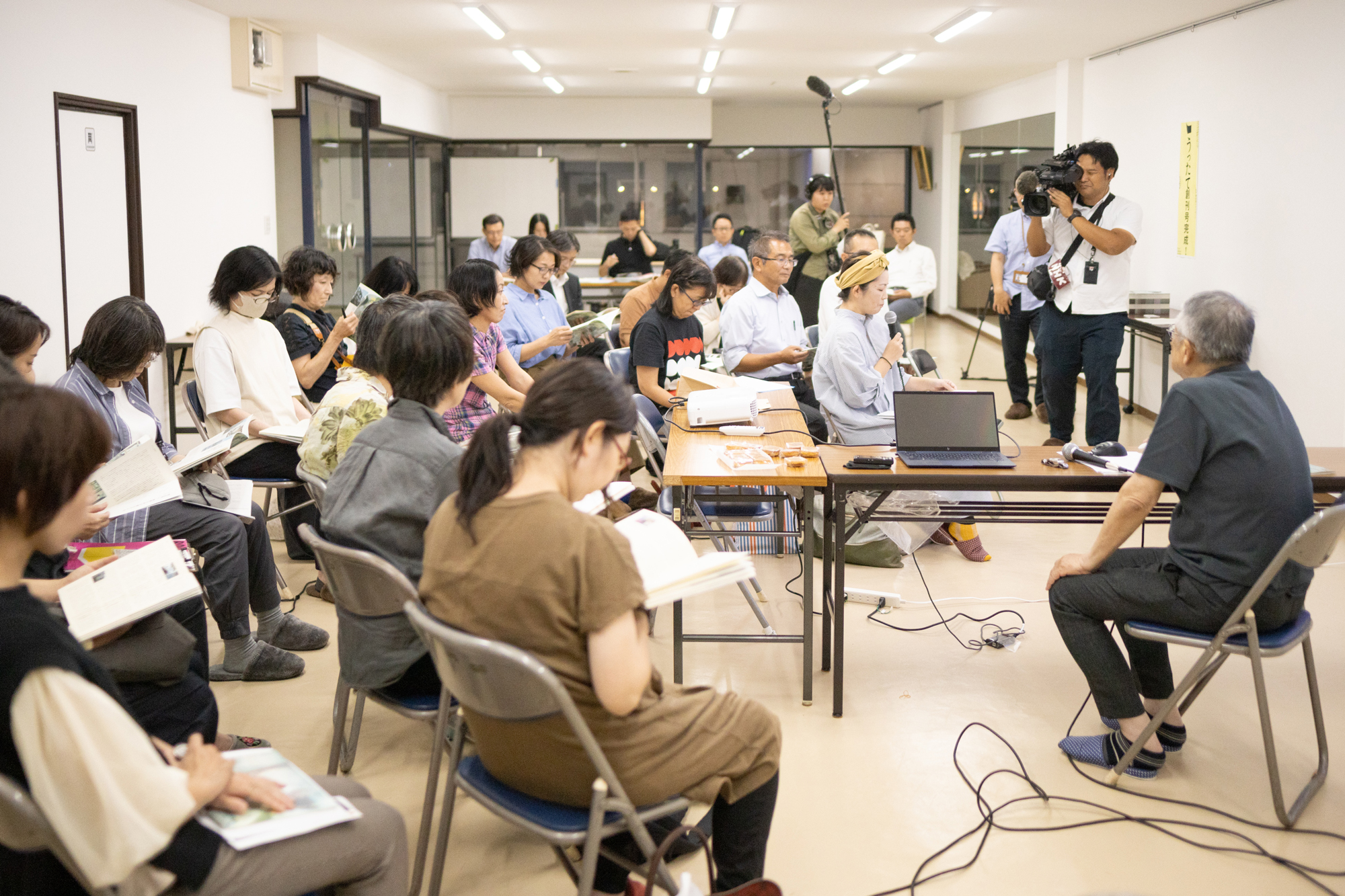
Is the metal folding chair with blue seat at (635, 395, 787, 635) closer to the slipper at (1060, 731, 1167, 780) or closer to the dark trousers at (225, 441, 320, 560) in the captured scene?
the slipper at (1060, 731, 1167, 780)

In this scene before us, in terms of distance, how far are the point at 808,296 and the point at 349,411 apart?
593cm

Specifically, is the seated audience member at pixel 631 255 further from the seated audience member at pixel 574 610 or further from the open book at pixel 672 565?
the seated audience member at pixel 574 610

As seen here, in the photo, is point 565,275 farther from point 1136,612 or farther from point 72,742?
point 72,742

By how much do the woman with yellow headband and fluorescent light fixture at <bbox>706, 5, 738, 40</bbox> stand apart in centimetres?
364

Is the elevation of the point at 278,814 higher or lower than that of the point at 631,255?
lower

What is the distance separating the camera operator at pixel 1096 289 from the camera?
5.22 m

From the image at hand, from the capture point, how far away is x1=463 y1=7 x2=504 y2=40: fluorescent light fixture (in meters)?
7.44

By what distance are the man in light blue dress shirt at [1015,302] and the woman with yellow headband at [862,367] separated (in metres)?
3.37

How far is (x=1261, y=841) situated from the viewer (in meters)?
2.50

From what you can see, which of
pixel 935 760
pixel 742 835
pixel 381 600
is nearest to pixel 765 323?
pixel 935 760

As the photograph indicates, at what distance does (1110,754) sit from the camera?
2842mm

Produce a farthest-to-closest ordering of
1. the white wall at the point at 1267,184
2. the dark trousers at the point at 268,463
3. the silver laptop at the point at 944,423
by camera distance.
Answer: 1. the white wall at the point at 1267,184
2. the dark trousers at the point at 268,463
3. the silver laptop at the point at 944,423

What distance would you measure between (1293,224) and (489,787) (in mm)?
6132

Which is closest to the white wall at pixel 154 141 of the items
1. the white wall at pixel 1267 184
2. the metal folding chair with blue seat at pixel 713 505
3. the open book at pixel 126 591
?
the metal folding chair with blue seat at pixel 713 505
